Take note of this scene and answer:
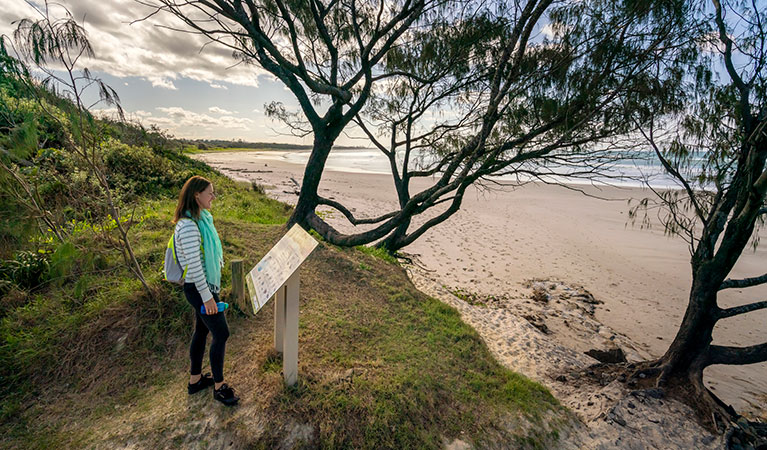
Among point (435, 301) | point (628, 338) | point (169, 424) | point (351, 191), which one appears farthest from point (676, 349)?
point (351, 191)

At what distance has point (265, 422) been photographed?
253 cm

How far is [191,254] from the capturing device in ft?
7.75

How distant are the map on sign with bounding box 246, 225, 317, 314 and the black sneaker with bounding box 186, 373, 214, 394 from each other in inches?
34.6

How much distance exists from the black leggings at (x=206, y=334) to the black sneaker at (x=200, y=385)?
0.10m

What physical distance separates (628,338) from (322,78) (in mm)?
7013

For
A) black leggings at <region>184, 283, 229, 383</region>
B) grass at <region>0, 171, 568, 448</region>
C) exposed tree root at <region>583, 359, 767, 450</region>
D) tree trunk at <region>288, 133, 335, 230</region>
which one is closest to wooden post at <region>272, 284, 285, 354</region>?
grass at <region>0, 171, 568, 448</region>

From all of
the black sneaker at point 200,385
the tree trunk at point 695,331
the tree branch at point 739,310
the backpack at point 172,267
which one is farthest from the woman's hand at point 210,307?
the tree branch at point 739,310

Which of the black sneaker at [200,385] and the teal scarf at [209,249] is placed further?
the black sneaker at [200,385]

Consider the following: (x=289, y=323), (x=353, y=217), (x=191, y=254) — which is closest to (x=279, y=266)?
(x=289, y=323)

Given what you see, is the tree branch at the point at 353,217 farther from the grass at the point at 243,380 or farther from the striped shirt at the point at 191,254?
the striped shirt at the point at 191,254

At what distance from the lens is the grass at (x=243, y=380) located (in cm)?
253

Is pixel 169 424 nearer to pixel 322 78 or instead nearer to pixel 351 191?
pixel 322 78

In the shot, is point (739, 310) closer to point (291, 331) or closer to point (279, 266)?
point (291, 331)

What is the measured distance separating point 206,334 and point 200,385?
1.76ft
